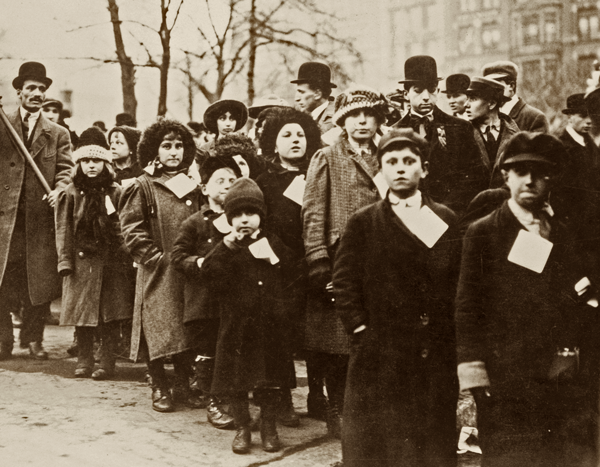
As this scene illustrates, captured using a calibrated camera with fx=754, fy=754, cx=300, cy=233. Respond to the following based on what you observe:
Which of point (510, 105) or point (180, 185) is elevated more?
point (510, 105)

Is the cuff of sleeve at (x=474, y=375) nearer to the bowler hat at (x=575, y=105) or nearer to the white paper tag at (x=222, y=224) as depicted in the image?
the white paper tag at (x=222, y=224)

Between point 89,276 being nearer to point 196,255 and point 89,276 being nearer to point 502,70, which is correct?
point 196,255

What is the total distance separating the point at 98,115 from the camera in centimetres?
1129

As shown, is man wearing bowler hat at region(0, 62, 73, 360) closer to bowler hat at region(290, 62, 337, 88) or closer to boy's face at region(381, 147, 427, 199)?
bowler hat at region(290, 62, 337, 88)

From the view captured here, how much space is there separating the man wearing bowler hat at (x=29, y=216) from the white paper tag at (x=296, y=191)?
2683 millimetres

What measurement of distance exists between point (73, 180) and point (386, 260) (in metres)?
3.45

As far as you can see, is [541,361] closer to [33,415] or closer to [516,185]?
[516,185]

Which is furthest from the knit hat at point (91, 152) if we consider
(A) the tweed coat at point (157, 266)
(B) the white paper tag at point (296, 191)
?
(B) the white paper tag at point (296, 191)

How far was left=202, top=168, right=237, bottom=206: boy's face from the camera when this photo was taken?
15.8ft

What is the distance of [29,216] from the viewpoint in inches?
267

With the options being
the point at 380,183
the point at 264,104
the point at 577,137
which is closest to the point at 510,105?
the point at 380,183

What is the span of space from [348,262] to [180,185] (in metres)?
2.10

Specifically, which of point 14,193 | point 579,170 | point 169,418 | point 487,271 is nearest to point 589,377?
point 487,271

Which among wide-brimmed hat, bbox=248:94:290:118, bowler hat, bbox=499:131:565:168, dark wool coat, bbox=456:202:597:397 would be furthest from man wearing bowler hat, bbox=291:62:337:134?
dark wool coat, bbox=456:202:597:397
